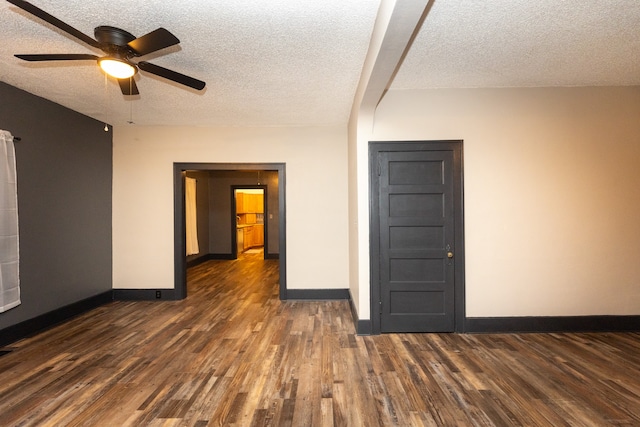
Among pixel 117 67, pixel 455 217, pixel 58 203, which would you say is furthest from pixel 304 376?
pixel 58 203

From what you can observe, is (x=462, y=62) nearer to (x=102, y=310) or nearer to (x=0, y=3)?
(x=0, y=3)

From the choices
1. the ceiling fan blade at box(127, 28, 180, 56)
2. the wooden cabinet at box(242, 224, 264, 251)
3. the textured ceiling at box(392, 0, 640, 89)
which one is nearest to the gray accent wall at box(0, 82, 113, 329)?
the ceiling fan blade at box(127, 28, 180, 56)

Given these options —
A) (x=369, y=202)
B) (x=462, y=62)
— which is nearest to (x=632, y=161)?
(x=462, y=62)

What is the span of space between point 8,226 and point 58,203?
2.66 feet

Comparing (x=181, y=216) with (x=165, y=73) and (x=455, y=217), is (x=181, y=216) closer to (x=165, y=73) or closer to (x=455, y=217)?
(x=165, y=73)

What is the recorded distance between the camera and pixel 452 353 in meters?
3.17

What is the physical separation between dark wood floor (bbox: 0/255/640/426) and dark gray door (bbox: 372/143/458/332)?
285mm

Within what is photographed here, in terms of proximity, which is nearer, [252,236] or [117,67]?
[117,67]

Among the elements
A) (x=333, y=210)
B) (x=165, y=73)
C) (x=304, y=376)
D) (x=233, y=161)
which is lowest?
(x=304, y=376)

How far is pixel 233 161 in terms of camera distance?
516 cm

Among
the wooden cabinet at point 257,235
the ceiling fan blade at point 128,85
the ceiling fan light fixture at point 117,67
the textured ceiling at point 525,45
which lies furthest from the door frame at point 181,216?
the wooden cabinet at point 257,235

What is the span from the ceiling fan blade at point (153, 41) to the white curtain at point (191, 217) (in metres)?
5.79

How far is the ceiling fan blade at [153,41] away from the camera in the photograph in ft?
6.83

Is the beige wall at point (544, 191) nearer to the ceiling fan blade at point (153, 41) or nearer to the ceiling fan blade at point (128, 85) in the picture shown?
the ceiling fan blade at point (153, 41)
